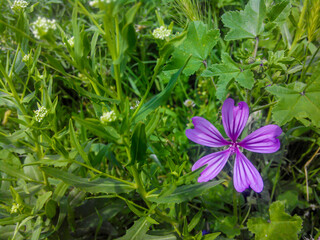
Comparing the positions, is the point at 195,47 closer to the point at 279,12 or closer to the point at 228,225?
the point at 279,12

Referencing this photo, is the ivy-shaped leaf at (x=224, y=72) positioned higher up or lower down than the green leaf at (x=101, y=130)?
lower down

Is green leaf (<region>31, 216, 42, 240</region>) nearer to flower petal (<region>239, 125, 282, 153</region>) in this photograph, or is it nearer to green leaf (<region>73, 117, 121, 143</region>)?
green leaf (<region>73, 117, 121, 143</region>)

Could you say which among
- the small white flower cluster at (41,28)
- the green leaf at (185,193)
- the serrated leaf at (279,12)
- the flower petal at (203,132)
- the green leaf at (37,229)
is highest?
the small white flower cluster at (41,28)

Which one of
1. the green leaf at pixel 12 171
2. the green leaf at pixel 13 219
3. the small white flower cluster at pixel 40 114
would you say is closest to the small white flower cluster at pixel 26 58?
the small white flower cluster at pixel 40 114

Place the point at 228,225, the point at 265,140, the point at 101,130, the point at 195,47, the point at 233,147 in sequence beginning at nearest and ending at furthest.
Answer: the point at 101,130, the point at 265,140, the point at 233,147, the point at 195,47, the point at 228,225

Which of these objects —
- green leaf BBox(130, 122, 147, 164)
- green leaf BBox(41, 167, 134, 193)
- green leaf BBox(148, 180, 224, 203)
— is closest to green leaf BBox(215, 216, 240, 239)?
green leaf BBox(148, 180, 224, 203)

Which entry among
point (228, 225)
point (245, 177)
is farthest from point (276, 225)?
point (245, 177)

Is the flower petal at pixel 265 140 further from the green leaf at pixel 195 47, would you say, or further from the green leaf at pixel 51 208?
the green leaf at pixel 51 208
